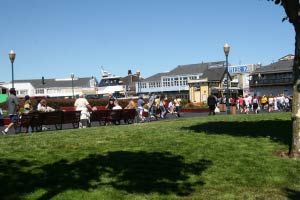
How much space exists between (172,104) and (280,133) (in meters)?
24.4

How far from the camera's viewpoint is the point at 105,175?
7.65 metres

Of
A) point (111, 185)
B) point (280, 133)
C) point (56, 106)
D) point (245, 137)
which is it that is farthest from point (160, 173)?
point (56, 106)

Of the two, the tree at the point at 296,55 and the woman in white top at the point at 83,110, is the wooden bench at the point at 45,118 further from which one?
the tree at the point at 296,55

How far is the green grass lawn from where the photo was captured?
688cm

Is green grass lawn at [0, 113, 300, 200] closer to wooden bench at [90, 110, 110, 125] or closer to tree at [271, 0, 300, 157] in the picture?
tree at [271, 0, 300, 157]

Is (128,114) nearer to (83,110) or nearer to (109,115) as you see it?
(109,115)

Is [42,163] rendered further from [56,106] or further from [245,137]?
[56,106]

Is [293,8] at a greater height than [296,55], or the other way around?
[293,8]

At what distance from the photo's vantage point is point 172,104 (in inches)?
1449

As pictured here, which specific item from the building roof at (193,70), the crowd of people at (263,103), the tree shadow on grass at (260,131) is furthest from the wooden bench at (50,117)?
the building roof at (193,70)

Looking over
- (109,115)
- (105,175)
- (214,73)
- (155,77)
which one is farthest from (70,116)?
(155,77)

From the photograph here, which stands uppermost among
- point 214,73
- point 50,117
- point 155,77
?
point 155,77

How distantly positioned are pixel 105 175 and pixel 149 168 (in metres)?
0.93

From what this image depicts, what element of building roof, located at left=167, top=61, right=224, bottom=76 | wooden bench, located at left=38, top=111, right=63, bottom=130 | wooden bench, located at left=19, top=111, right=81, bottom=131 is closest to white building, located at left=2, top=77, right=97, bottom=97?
building roof, located at left=167, top=61, right=224, bottom=76
